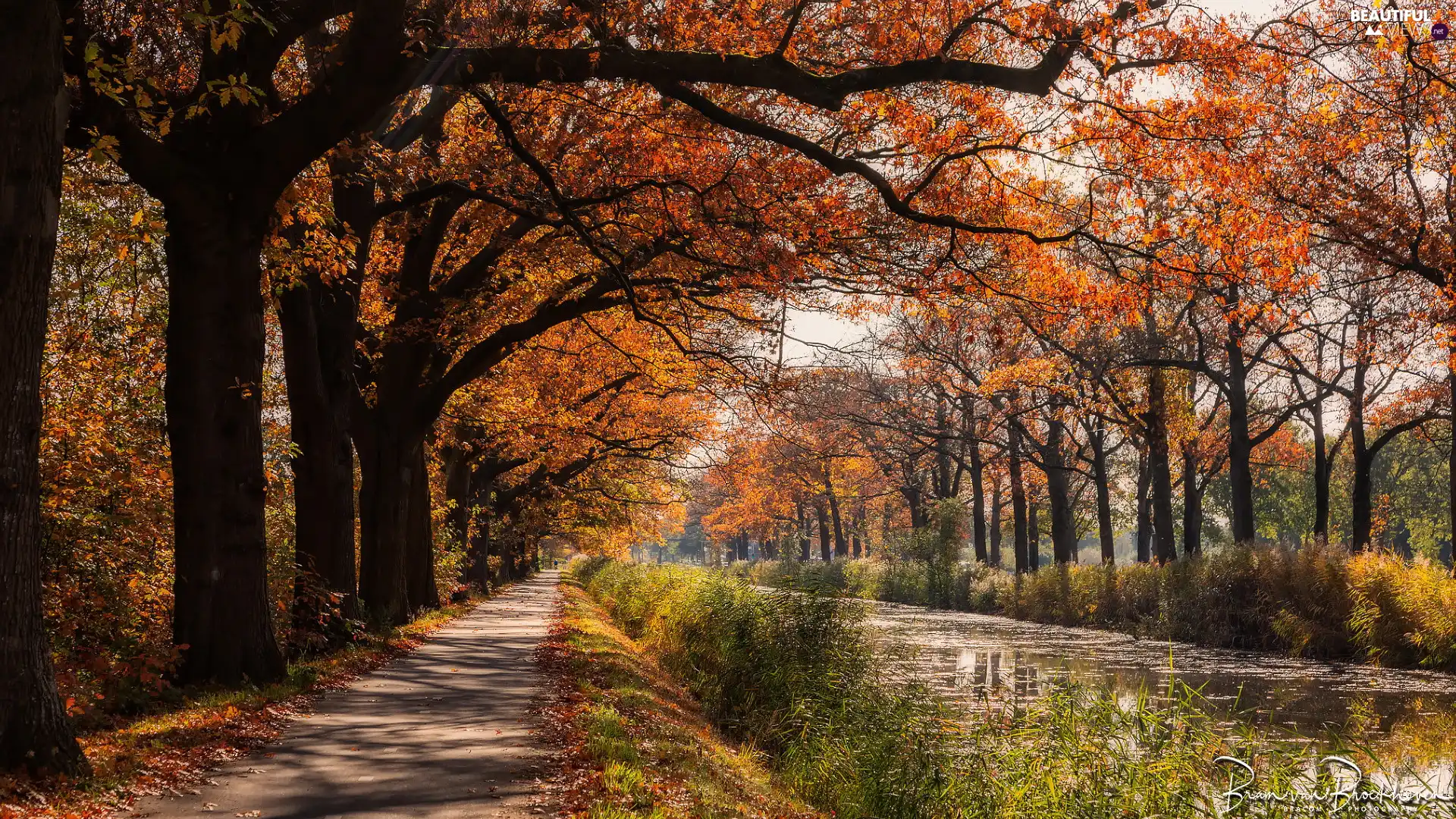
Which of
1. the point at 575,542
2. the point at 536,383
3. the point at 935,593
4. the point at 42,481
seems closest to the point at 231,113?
the point at 42,481

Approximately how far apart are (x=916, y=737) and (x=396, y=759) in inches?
172

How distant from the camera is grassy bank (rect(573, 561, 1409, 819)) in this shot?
7422mm

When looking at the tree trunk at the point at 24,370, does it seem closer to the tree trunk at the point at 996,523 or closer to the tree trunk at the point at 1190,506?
the tree trunk at the point at 1190,506

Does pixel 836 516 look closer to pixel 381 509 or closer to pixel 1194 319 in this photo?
pixel 1194 319

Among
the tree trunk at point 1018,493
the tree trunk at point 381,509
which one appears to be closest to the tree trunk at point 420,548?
the tree trunk at point 381,509

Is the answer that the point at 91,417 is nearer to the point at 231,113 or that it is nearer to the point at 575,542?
the point at 231,113

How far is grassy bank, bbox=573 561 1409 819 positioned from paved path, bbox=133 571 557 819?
278cm

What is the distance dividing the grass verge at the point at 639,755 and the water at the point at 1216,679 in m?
2.95

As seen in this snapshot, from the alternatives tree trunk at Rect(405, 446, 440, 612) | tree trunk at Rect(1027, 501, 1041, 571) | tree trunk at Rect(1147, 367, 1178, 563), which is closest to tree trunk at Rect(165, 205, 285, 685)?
tree trunk at Rect(405, 446, 440, 612)

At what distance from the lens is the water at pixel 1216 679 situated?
42.3ft

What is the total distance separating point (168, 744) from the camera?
7922mm

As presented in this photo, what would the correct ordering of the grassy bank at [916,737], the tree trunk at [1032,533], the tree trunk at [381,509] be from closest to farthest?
the grassy bank at [916,737] < the tree trunk at [381,509] < the tree trunk at [1032,533]

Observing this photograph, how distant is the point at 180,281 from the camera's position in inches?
394
